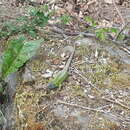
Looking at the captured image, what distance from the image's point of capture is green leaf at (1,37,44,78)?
2.77 metres

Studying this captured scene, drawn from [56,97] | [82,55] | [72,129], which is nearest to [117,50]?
[82,55]

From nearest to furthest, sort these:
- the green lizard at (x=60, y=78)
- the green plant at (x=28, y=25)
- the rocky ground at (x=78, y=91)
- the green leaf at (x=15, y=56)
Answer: the rocky ground at (x=78, y=91)
the green lizard at (x=60, y=78)
the green leaf at (x=15, y=56)
the green plant at (x=28, y=25)

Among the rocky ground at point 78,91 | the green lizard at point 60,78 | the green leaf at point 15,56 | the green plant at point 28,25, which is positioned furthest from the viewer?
the green plant at point 28,25

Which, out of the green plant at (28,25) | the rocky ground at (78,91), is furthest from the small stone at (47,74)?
the green plant at (28,25)

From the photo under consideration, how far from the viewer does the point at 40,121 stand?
2457 millimetres

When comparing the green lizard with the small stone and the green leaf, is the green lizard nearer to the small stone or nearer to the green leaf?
the small stone

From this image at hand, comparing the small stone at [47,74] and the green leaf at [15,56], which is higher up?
the green leaf at [15,56]

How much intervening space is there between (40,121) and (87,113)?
1.13ft

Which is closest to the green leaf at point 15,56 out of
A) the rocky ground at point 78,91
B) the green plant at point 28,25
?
the rocky ground at point 78,91

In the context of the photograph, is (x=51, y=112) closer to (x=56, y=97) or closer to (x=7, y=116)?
(x=56, y=97)

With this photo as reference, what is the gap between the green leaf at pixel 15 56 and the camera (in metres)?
2.77

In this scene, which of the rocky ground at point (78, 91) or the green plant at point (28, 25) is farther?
the green plant at point (28, 25)

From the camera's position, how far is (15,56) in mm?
2805

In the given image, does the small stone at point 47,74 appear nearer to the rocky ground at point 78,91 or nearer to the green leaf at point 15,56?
the rocky ground at point 78,91
